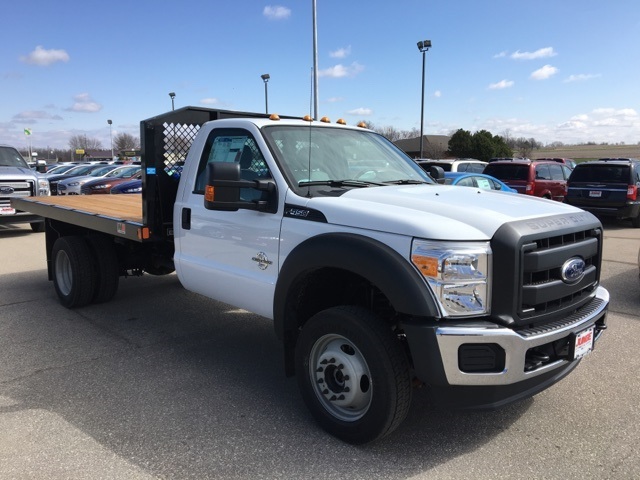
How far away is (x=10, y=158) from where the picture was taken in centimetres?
1367

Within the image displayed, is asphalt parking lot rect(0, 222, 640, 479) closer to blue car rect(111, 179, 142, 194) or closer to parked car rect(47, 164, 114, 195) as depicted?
blue car rect(111, 179, 142, 194)

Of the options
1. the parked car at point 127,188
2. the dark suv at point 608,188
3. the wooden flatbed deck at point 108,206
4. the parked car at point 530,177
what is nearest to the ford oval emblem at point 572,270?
the wooden flatbed deck at point 108,206

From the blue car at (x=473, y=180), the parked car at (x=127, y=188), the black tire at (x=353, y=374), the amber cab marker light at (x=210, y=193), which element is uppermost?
the amber cab marker light at (x=210, y=193)

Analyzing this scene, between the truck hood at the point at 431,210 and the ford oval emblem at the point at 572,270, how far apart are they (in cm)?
31

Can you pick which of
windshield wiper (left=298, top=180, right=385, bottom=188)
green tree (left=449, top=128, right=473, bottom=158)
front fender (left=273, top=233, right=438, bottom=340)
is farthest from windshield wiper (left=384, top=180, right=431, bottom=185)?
green tree (left=449, top=128, right=473, bottom=158)

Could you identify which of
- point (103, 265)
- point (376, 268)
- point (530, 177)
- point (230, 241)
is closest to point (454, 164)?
point (530, 177)

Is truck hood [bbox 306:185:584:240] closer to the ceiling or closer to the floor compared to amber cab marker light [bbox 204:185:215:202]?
closer to the floor

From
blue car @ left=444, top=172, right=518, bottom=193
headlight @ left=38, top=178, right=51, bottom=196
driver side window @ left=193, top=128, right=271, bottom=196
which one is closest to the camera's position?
driver side window @ left=193, top=128, right=271, bottom=196

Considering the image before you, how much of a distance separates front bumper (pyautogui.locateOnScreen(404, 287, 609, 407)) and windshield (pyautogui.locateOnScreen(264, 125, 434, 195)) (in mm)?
1369

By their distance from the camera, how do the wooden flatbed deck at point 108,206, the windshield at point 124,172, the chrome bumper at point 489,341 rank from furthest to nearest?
the windshield at point 124,172
the wooden flatbed deck at point 108,206
the chrome bumper at point 489,341

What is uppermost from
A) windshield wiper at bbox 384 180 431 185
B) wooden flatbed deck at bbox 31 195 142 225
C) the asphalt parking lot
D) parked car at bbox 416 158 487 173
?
parked car at bbox 416 158 487 173

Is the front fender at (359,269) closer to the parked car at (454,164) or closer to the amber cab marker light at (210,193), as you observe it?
the amber cab marker light at (210,193)

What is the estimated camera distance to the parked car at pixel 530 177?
1466cm

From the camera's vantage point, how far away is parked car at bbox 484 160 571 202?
48.1ft
